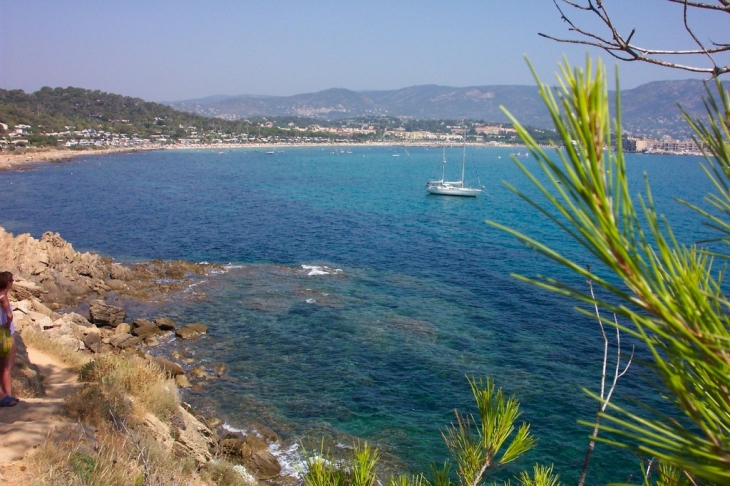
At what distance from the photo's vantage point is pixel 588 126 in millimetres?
1098

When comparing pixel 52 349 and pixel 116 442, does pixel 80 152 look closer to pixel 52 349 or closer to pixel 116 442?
pixel 52 349

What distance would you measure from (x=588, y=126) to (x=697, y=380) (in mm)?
809

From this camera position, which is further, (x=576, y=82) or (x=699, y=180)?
(x=699, y=180)

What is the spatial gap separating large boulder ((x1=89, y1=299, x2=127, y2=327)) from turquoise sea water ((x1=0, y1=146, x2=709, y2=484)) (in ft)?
3.83

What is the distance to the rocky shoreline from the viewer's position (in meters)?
10.2

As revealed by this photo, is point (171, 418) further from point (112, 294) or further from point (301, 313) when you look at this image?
point (112, 294)

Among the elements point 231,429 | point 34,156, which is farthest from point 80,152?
point 231,429

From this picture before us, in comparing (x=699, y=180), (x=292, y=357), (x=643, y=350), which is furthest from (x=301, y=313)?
(x=699, y=180)

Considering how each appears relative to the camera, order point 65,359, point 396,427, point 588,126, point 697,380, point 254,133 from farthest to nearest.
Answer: point 254,133, point 396,427, point 65,359, point 697,380, point 588,126

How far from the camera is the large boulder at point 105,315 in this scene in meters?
Answer: 18.0

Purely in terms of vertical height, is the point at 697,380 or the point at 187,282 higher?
the point at 697,380

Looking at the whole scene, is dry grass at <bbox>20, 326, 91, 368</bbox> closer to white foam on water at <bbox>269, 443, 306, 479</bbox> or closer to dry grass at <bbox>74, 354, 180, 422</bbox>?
dry grass at <bbox>74, 354, 180, 422</bbox>

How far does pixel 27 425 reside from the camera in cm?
662

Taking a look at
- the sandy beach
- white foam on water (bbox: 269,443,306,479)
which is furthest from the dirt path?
the sandy beach
